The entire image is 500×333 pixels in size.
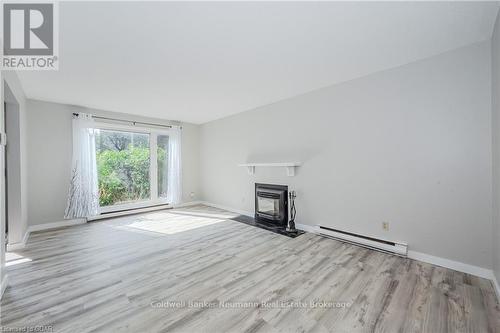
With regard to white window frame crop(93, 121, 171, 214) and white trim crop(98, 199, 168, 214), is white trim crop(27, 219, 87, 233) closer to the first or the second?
white trim crop(98, 199, 168, 214)

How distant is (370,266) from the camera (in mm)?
2385

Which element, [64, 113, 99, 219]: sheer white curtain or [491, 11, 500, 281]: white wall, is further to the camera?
[64, 113, 99, 219]: sheer white curtain

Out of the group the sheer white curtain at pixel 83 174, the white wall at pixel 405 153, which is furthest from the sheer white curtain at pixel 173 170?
the white wall at pixel 405 153

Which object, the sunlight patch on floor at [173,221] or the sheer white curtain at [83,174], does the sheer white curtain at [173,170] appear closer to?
the sunlight patch on floor at [173,221]

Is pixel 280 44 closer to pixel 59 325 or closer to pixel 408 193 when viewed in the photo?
pixel 408 193

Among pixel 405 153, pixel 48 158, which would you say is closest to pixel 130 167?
pixel 48 158

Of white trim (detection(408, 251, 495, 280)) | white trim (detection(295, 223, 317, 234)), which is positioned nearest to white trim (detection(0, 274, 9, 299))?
white trim (detection(295, 223, 317, 234))

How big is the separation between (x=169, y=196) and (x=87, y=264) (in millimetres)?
3126

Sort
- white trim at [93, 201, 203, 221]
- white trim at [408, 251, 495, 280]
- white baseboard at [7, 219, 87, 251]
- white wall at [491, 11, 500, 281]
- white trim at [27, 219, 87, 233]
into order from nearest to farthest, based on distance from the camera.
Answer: white wall at [491, 11, 500, 281] → white trim at [408, 251, 495, 280] → white baseboard at [7, 219, 87, 251] → white trim at [27, 219, 87, 233] → white trim at [93, 201, 203, 221]

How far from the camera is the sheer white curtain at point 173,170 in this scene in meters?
5.57

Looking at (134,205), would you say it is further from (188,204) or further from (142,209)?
(188,204)

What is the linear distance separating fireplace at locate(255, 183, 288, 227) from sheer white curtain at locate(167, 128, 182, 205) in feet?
7.96

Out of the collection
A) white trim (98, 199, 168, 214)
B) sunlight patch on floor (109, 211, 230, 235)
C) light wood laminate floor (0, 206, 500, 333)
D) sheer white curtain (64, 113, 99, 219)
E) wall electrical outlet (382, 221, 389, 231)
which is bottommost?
light wood laminate floor (0, 206, 500, 333)

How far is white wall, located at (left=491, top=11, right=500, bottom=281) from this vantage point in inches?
72.0
